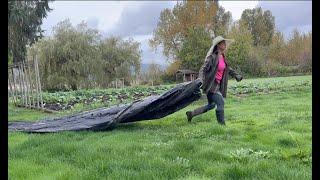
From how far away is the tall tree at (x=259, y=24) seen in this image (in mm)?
6707

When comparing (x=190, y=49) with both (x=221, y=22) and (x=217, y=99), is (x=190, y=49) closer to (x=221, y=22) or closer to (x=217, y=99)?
(x=221, y=22)

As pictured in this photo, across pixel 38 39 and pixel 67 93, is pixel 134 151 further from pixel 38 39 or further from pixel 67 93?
pixel 38 39

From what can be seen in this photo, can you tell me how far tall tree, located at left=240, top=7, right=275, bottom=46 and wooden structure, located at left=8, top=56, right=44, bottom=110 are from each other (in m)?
5.24

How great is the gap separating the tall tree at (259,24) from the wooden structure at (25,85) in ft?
17.2

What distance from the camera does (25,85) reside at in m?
11.0

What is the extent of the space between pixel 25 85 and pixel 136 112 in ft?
19.0

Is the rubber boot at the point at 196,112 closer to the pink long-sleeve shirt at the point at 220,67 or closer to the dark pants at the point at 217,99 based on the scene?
the dark pants at the point at 217,99

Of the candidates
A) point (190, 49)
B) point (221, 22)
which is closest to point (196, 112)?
point (190, 49)

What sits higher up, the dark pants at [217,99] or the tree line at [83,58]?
the tree line at [83,58]

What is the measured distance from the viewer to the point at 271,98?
955 cm

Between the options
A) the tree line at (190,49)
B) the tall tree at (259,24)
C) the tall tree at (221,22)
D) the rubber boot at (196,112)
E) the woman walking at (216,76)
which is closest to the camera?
the woman walking at (216,76)

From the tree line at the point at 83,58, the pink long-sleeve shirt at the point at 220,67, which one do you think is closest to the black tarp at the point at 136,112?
the pink long-sleeve shirt at the point at 220,67

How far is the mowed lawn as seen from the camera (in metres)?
3.28

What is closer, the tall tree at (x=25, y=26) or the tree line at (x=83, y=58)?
the tree line at (x=83, y=58)
